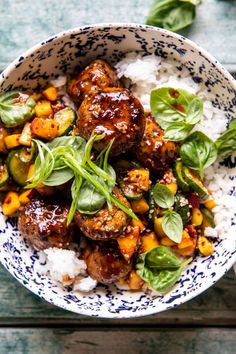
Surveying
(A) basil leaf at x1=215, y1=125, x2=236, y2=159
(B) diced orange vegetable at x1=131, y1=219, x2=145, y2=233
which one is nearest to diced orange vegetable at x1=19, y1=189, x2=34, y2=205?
(B) diced orange vegetable at x1=131, y1=219, x2=145, y2=233

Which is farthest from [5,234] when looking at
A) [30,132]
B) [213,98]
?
[213,98]

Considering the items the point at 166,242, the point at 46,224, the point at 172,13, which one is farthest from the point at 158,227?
the point at 172,13

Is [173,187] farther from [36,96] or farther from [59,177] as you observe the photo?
[36,96]

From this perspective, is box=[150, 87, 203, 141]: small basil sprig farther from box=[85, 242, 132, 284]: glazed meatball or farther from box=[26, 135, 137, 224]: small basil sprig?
box=[85, 242, 132, 284]: glazed meatball

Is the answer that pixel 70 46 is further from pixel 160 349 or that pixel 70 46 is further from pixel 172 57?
pixel 160 349

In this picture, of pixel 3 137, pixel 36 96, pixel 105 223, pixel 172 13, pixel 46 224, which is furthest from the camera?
pixel 172 13

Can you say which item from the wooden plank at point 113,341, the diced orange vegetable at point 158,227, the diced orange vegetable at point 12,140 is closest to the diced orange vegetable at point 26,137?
the diced orange vegetable at point 12,140
